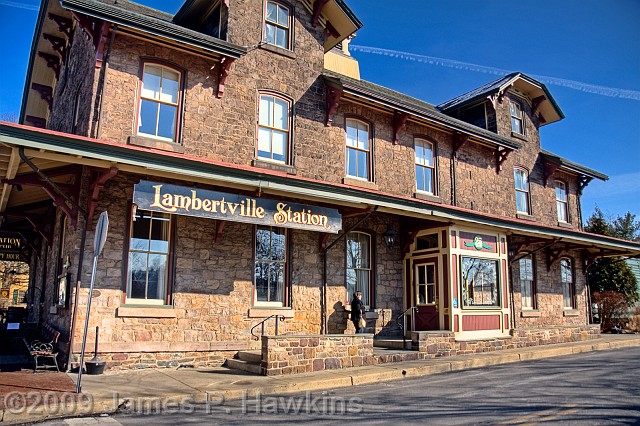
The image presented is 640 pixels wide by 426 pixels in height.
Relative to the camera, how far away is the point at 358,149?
49.6ft

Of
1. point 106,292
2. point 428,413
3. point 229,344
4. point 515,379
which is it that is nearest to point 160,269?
point 106,292

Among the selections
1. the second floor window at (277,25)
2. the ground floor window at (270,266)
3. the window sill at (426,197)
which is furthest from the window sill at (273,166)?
the window sill at (426,197)

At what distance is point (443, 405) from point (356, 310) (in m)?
6.01

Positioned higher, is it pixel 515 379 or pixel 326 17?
pixel 326 17

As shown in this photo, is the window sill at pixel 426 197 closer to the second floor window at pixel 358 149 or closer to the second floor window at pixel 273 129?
the second floor window at pixel 358 149

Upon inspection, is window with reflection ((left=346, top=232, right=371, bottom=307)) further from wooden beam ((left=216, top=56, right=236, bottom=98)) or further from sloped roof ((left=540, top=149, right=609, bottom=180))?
sloped roof ((left=540, top=149, right=609, bottom=180))

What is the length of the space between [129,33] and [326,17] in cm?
620

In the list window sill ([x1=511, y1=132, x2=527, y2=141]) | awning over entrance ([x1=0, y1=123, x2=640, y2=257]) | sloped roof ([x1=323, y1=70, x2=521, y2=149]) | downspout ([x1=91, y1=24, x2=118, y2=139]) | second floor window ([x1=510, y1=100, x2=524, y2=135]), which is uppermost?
second floor window ([x1=510, y1=100, x2=524, y2=135])

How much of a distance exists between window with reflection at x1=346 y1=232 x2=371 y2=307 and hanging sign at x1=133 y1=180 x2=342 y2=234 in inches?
90.9

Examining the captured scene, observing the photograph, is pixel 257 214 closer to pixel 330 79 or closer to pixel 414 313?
pixel 330 79

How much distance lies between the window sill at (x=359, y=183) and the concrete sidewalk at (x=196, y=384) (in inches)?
202

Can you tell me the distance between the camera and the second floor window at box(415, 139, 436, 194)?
16531mm

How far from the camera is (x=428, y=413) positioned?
7008mm

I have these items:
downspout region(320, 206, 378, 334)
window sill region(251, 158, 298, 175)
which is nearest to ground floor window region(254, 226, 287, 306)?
downspout region(320, 206, 378, 334)
